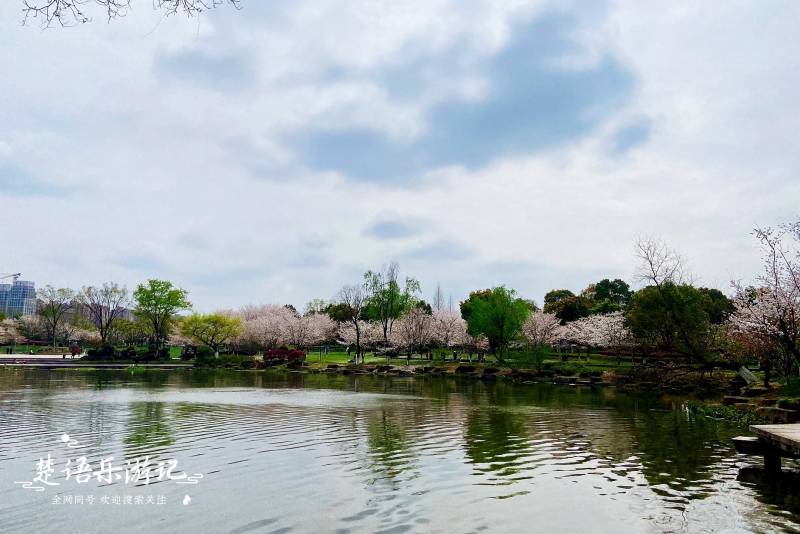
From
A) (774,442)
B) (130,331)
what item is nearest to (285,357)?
(130,331)

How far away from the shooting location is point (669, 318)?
125 ft

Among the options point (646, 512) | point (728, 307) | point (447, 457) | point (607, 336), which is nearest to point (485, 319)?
point (607, 336)

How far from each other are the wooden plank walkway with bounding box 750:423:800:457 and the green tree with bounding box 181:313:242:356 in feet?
273

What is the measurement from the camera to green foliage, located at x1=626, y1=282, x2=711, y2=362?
118ft

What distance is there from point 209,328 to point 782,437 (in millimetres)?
85517

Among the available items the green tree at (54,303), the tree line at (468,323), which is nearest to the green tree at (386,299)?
the tree line at (468,323)

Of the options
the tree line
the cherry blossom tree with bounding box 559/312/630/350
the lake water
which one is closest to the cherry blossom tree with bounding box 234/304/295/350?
the tree line

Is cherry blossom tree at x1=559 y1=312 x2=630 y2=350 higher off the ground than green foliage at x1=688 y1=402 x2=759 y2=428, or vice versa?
cherry blossom tree at x1=559 y1=312 x2=630 y2=350

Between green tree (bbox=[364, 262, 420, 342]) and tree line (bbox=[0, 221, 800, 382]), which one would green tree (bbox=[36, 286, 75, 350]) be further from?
green tree (bbox=[364, 262, 420, 342])

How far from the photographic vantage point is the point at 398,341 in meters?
80.0

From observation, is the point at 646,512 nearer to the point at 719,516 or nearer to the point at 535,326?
the point at 719,516

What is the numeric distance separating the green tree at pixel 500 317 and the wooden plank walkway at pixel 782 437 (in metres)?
51.4

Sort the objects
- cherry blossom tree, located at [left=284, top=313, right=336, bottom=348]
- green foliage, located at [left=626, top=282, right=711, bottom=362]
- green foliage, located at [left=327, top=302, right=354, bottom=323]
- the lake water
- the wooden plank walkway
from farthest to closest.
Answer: green foliage, located at [left=327, top=302, right=354, bottom=323], cherry blossom tree, located at [left=284, top=313, right=336, bottom=348], green foliage, located at [left=626, top=282, right=711, bottom=362], the wooden plank walkway, the lake water

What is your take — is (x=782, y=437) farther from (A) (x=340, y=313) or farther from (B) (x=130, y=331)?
(B) (x=130, y=331)
